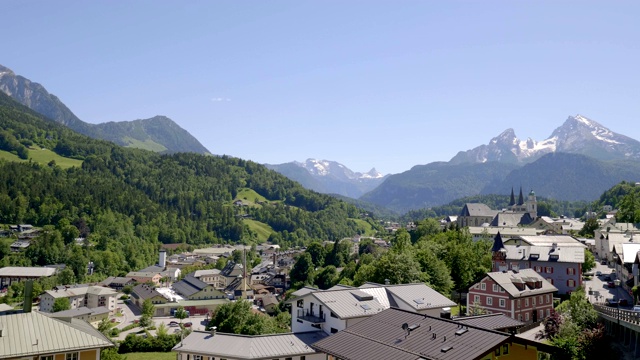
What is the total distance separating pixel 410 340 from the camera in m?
28.2

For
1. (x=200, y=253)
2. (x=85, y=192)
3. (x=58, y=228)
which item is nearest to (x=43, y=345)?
(x=58, y=228)

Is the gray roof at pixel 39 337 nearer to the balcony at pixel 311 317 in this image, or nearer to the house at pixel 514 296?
the balcony at pixel 311 317

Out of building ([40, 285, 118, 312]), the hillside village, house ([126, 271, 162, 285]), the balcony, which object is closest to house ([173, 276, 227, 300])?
the hillside village

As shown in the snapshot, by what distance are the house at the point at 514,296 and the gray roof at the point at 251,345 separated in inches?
809

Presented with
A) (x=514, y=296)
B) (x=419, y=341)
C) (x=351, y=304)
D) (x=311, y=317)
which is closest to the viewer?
(x=419, y=341)

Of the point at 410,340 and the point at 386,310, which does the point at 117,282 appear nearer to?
the point at 386,310

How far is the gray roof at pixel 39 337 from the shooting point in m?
27.9

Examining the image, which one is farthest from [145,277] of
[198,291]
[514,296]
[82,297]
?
[514,296]

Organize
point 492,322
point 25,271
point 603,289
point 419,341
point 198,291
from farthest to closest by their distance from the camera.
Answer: point 25,271
point 198,291
point 603,289
point 492,322
point 419,341

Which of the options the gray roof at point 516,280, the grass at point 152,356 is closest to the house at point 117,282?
the grass at point 152,356

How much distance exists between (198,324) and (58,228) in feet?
315

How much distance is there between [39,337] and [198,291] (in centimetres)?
10046

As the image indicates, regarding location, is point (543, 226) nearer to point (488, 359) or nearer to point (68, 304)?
point (68, 304)

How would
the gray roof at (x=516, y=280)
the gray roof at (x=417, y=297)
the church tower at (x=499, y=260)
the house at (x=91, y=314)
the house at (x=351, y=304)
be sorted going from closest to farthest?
the house at (x=351, y=304) → the gray roof at (x=417, y=297) → the gray roof at (x=516, y=280) → the church tower at (x=499, y=260) → the house at (x=91, y=314)
